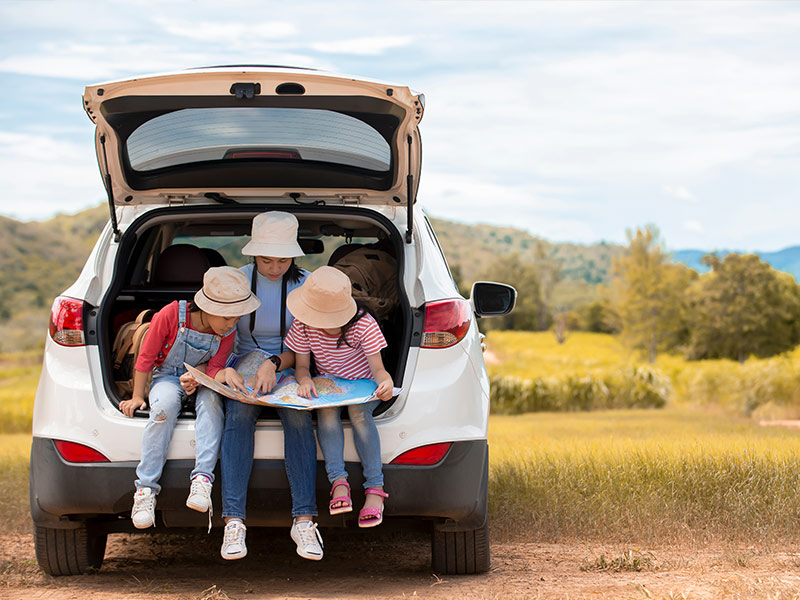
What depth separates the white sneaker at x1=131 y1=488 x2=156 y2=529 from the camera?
11.6 ft

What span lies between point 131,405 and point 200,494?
1.62 feet

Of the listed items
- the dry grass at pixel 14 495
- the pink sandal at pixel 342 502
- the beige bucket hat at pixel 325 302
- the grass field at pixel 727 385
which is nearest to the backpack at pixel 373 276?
the beige bucket hat at pixel 325 302

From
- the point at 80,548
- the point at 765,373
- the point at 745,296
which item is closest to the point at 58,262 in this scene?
the point at 745,296

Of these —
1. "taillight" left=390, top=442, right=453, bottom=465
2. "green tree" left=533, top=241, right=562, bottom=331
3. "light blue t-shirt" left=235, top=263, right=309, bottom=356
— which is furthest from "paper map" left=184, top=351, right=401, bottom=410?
"green tree" left=533, top=241, right=562, bottom=331

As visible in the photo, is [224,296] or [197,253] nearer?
[224,296]

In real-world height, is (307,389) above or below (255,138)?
below

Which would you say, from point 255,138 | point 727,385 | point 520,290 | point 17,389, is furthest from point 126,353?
point 520,290

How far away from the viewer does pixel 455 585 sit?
386 centimetres

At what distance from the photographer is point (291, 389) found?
381cm

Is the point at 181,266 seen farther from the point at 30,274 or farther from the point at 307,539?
the point at 30,274

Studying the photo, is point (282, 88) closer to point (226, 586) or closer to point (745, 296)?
point (226, 586)

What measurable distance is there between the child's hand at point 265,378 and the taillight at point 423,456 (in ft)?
2.04

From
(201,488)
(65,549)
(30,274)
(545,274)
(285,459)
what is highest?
(30,274)

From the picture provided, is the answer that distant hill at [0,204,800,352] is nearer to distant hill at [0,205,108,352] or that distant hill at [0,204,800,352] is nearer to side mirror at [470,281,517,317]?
distant hill at [0,205,108,352]
